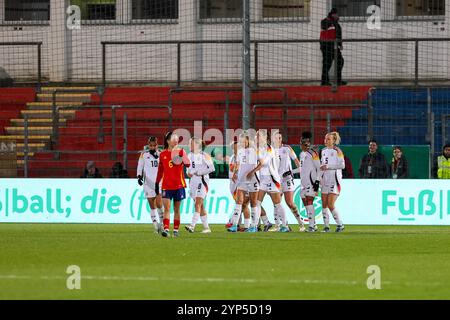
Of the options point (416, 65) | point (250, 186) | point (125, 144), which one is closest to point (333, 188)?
point (250, 186)

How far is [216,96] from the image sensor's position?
35219mm

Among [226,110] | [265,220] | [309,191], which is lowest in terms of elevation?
→ [265,220]

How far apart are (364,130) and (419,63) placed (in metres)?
4.19

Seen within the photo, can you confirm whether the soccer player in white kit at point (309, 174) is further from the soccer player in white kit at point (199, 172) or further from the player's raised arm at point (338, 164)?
the soccer player in white kit at point (199, 172)

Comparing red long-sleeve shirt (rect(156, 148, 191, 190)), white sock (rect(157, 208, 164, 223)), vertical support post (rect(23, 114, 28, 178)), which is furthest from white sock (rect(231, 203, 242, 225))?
vertical support post (rect(23, 114, 28, 178))

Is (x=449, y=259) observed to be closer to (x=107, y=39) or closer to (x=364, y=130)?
(x=364, y=130)

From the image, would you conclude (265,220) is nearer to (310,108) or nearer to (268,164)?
(268,164)

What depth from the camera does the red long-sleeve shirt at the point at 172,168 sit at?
2369 centimetres

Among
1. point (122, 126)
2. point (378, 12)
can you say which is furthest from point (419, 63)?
point (122, 126)

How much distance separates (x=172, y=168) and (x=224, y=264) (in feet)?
21.0

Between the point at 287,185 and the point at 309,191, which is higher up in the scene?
the point at 287,185

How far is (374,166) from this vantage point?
29828 mm

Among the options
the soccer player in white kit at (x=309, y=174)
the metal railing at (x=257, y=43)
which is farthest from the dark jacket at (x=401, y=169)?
the metal railing at (x=257, y=43)

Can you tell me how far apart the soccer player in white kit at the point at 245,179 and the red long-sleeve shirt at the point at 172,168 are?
2.70 meters
